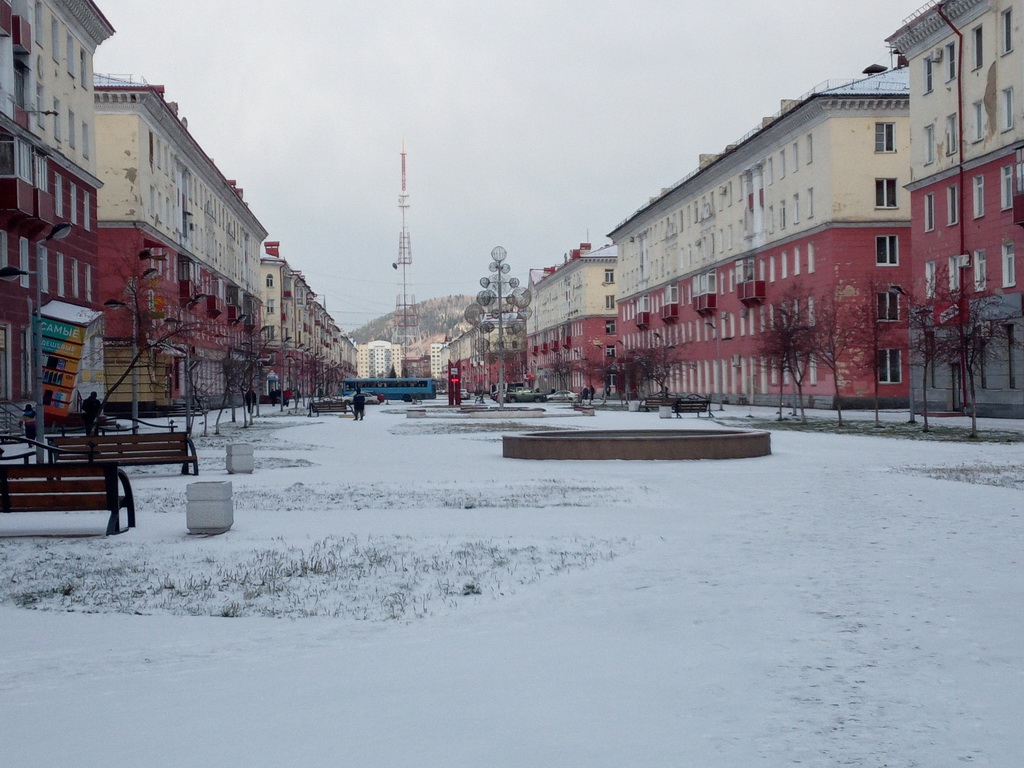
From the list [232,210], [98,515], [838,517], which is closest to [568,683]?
[838,517]

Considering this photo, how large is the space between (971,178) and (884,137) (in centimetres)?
→ 1259

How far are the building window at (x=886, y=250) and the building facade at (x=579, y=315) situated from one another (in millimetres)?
49092

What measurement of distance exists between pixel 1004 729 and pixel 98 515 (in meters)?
11.0

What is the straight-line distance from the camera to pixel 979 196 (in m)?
40.7

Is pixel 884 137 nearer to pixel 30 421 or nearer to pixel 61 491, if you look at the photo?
pixel 30 421

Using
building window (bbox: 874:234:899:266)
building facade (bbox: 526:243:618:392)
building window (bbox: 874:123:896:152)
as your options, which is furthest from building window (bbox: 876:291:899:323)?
building facade (bbox: 526:243:618:392)

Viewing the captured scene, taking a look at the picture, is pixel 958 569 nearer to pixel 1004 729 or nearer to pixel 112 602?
pixel 1004 729

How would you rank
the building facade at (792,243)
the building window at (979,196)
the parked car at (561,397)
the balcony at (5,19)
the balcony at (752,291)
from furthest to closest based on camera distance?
the parked car at (561,397) → the balcony at (752,291) → the building facade at (792,243) → the building window at (979,196) → the balcony at (5,19)

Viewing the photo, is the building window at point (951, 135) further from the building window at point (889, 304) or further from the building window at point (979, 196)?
the building window at point (889, 304)

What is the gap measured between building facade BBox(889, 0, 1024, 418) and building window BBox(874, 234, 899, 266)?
725 centimetres

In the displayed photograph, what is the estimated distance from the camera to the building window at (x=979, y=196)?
133 ft

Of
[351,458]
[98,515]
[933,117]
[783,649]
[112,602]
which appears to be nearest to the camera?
[783,649]

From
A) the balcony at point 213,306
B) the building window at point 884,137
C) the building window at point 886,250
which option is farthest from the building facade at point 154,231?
the building window at point 884,137

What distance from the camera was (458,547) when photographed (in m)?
10.1
